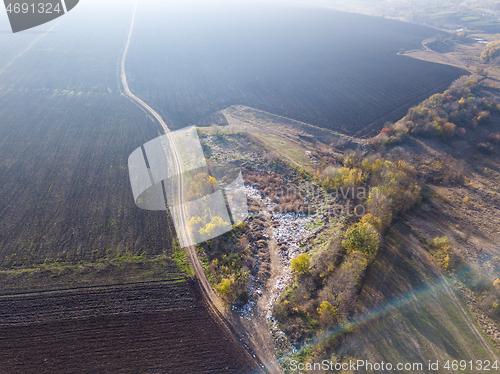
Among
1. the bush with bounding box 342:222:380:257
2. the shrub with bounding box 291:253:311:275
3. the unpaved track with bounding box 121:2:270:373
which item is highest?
the bush with bounding box 342:222:380:257

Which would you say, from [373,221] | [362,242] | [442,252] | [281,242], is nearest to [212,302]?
[281,242]

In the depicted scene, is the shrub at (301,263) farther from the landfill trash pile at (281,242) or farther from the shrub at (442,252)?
the shrub at (442,252)

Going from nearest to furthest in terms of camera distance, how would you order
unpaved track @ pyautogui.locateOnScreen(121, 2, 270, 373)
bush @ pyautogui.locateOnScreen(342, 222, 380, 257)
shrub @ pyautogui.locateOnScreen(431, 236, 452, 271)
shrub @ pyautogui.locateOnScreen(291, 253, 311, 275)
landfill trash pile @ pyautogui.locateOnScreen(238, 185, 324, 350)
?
1. unpaved track @ pyautogui.locateOnScreen(121, 2, 270, 373)
2. landfill trash pile @ pyautogui.locateOnScreen(238, 185, 324, 350)
3. shrub @ pyautogui.locateOnScreen(291, 253, 311, 275)
4. bush @ pyautogui.locateOnScreen(342, 222, 380, 257)
5. shrub @ pyautogui.locateOnScreen(431, 236, 452, 271)

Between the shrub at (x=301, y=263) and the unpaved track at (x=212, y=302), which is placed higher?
the shrub at (x=301, y=263)

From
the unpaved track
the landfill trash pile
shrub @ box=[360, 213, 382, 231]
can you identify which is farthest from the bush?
the unpaved track

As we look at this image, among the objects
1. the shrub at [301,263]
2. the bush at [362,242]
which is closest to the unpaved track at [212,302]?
the shrub at [301,263]

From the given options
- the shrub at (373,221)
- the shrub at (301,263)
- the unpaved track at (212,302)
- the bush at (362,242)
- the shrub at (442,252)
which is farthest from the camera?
the shrub at (373,221)

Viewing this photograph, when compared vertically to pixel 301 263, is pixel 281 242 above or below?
below

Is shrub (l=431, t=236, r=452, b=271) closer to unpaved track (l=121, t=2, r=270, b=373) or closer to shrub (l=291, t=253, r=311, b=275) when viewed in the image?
shrub (l=291, t=253, r=311, b=275)

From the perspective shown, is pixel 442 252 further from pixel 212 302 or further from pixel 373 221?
pixel 212 302

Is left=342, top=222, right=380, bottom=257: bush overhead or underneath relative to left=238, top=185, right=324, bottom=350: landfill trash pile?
overhead

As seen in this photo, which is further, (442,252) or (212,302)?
(442,252)

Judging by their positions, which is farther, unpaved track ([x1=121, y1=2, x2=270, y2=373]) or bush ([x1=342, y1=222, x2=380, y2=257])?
bush ([x1=342, y1=222, x2=380, y2=257])
